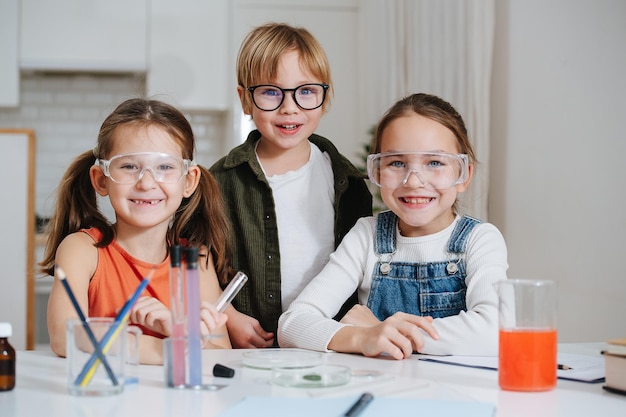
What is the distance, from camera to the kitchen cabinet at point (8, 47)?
468 centimetres

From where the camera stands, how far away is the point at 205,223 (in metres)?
2.11

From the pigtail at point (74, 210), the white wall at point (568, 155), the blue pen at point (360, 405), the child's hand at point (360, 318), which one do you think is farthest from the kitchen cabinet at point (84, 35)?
the blue pen at point (360, 405)

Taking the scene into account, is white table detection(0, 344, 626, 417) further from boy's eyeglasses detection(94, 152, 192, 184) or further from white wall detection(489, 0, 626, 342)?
white wall detection(489, 0, 626, 342)

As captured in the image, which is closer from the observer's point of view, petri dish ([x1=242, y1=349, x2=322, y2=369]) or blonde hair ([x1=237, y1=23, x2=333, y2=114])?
petri dish ([x1=242, y1=349, x2=322, y2=369])

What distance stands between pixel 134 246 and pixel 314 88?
2.06 feet

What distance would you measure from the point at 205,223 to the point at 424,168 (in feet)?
1.85

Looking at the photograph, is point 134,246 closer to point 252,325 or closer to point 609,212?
point 252,325

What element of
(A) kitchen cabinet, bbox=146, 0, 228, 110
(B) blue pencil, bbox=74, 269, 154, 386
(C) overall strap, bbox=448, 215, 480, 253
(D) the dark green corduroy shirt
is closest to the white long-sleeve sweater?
(C) overall strap, bbox=448, 215, 480, 253

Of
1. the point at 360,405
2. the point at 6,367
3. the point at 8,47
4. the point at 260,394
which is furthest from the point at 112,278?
the point at 8,47

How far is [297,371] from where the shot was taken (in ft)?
4.48

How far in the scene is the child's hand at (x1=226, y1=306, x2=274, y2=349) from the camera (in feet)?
6.96

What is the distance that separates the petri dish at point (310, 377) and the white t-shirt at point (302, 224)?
84 cm

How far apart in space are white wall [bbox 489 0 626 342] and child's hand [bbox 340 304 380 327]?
1527mm

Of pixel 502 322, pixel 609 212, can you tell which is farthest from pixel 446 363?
pixel 609 212
